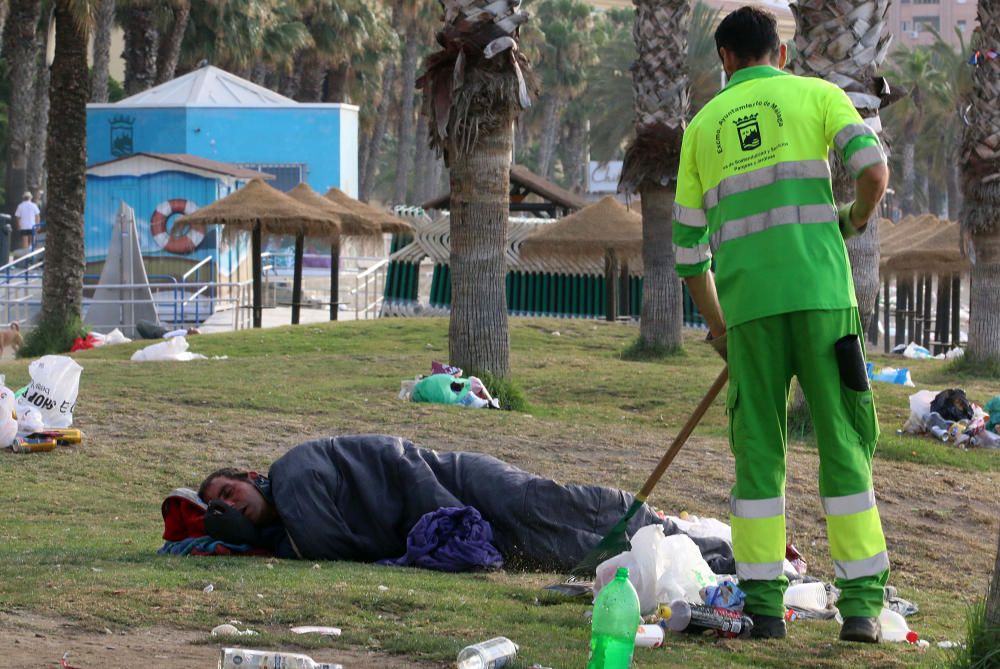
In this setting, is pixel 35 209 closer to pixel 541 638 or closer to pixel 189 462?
pixel 189 462

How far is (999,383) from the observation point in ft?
53.9

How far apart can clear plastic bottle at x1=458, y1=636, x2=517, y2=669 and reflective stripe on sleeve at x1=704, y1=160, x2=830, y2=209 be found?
5.52 ft

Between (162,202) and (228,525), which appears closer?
(228,525)

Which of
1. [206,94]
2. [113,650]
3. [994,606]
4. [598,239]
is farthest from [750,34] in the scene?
[206,94]

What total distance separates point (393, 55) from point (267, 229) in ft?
101

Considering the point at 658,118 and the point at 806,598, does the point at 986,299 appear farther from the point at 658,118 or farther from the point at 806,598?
the point at 806,598

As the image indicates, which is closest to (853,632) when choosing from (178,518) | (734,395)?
(734,395)

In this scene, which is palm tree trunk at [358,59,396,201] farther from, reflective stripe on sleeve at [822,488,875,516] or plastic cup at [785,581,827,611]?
reflective stripe on sleeve at [822,488,875,516]

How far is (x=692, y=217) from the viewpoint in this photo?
511 centimetres

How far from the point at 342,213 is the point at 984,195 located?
1212 cm

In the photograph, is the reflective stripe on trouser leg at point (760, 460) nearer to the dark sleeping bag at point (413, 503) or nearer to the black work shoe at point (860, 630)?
the black work shoe at point (860, 630)

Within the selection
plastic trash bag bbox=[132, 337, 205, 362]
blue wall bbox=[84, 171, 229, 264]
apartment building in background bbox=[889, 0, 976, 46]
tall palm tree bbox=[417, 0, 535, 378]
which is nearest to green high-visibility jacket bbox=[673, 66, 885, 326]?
tall palm tree bbox=[417, 0, 535, 378]

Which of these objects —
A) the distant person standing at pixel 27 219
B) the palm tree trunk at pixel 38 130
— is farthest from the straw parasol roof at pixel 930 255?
the palm tree trunk at pixel 38 130

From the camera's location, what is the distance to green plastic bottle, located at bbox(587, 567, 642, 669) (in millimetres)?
4105
